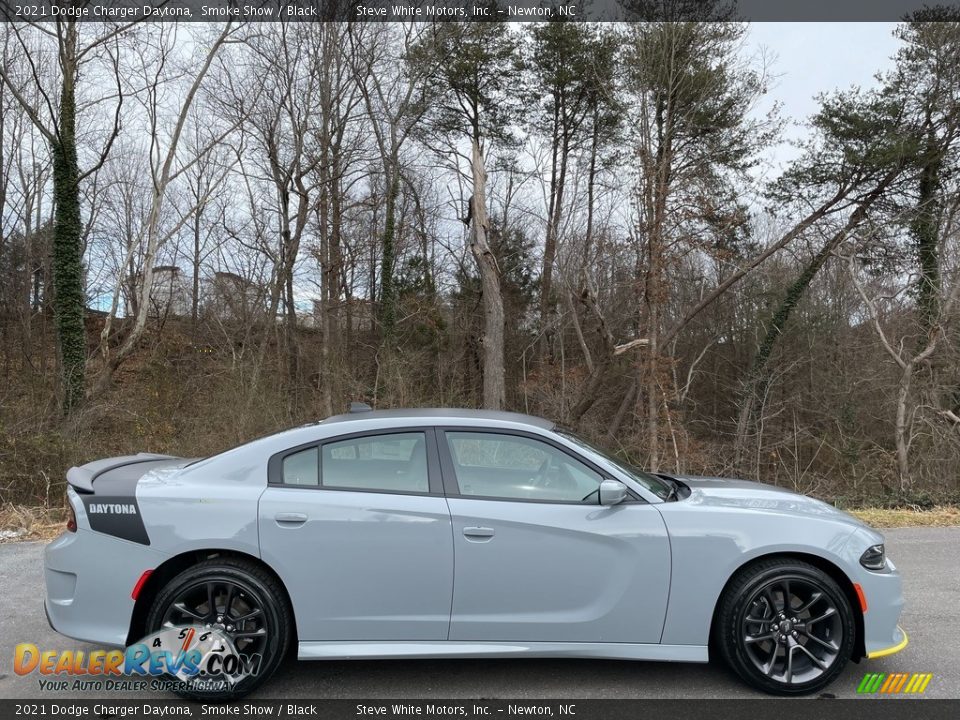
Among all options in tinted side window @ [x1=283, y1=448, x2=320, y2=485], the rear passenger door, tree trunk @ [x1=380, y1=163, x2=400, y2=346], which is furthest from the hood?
tree trunk @ [x1=380, y1=163, x2=400, y2=346]

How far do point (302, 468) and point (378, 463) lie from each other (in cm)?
41

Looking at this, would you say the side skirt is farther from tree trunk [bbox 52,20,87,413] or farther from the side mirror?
tree trunk [bbox 52,20,87,413]

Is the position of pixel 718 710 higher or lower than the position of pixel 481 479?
lower

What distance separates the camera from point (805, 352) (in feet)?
72.8

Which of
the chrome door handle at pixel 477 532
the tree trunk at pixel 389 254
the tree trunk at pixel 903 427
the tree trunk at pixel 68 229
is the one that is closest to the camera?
the chrome door handle at pixel 477 532

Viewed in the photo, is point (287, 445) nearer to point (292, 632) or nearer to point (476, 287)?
point (292, 632)

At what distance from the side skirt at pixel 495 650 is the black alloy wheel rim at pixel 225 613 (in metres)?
0.24

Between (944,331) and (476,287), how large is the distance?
15.2 m

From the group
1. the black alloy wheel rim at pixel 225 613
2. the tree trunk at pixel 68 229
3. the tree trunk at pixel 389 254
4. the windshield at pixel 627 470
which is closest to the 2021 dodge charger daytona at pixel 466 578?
the black alloy wheel rim at pixel 225 613

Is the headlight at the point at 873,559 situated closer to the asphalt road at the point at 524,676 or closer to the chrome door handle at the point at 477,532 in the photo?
the asphalt road at the point at 524,676

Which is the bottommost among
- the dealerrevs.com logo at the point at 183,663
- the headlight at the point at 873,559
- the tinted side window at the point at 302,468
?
the dealerrevs.com logo at the point at 183,663

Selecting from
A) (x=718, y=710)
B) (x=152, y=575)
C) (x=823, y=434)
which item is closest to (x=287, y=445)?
(x=152, y=575)

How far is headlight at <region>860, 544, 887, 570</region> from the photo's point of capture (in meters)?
3.50

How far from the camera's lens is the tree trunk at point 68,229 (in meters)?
14.8
